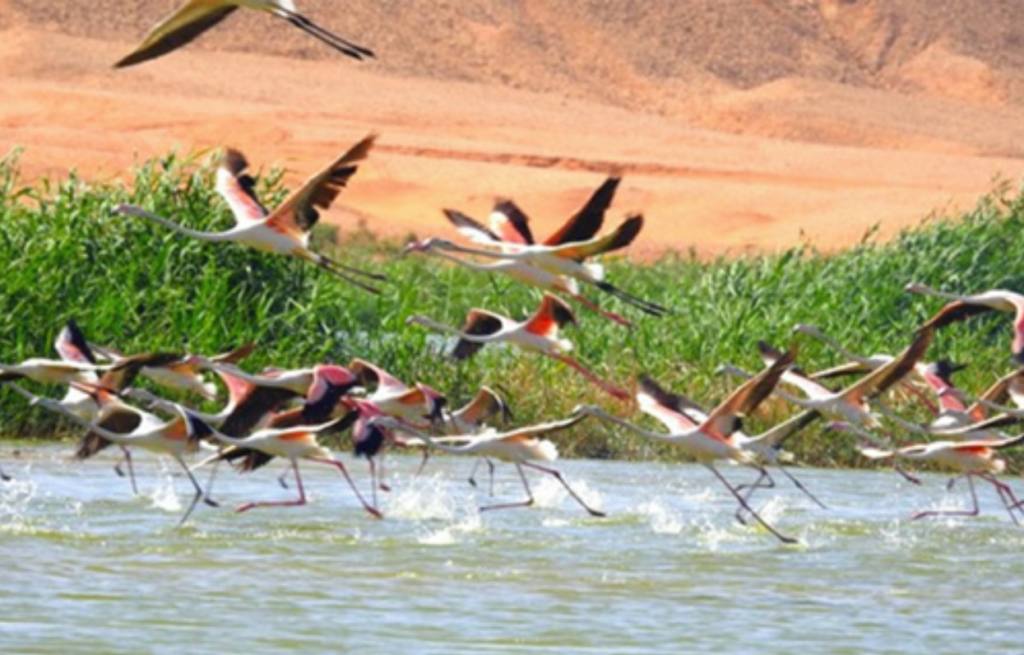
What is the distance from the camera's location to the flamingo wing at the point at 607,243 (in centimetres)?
1037

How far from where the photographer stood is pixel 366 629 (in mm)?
8984

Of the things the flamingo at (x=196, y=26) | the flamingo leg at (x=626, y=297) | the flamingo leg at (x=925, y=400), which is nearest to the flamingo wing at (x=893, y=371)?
the flamingo leg at (x=626, y=297)

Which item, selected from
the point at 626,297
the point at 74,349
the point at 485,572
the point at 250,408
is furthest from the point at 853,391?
the point at 74,349

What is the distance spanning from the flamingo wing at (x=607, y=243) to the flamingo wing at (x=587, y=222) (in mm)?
47

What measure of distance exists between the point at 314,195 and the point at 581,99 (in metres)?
53.7

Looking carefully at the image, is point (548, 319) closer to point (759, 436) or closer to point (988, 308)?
point (759, 436)

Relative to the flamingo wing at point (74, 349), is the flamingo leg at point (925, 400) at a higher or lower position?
lower

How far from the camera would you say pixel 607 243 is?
10.5 metres

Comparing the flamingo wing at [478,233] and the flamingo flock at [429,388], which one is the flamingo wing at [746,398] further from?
the flamingo wing at [478,233]

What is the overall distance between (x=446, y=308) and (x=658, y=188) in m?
33.2

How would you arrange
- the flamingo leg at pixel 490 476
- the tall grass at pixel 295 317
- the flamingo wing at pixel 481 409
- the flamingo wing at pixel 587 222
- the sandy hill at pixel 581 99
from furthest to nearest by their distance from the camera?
the sandy hill at pixel 581 99
the tall grass at pixel 295 317
the flamingo leg at pixel 490 476
the flamingo wing at pixel 481 409
the flamingo wing at pixel 587 222

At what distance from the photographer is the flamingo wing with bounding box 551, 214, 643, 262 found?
10367 millimetres

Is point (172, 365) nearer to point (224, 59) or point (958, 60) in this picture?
point (224, 59)

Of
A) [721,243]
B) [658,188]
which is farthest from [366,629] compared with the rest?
[658,188]
